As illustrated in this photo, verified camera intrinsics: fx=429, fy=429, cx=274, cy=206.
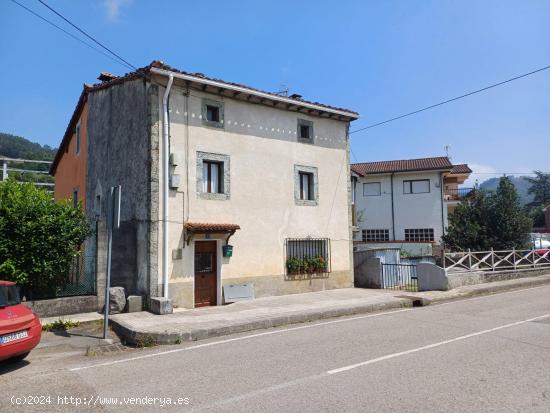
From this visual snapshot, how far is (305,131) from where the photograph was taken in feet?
52.9

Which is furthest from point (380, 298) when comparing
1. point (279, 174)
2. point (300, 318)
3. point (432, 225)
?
point (432, 225)

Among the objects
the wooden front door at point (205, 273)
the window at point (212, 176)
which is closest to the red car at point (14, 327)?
the wooden front door at point (205, 273)

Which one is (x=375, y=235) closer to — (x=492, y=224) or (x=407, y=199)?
(x=407, y=199)

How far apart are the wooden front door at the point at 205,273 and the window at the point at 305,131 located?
530cm

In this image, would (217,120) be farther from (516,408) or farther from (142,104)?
(516,408)

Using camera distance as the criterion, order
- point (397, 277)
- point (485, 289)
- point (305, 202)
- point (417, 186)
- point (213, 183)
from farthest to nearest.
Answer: point (417, 186)
point (397, 277)
point (485, 289)
point (305, 202)
point (213, 183)

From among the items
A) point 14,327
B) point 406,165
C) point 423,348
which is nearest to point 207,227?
point 14,327

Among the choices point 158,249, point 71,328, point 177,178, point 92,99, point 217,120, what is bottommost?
point 71,328

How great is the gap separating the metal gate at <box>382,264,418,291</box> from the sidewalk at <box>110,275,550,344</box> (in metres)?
1.99

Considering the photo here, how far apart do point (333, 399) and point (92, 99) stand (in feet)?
48.3

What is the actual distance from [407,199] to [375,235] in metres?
3.77

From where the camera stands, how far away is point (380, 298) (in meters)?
13.5

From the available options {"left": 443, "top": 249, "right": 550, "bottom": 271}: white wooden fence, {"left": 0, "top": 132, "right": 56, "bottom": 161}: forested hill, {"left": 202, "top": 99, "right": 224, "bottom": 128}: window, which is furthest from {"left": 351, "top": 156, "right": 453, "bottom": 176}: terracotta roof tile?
{"left": 0, "top": 132, "right": 56, "bottom": 161}: forested hill

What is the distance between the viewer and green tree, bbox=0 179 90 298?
9984 millimetres
